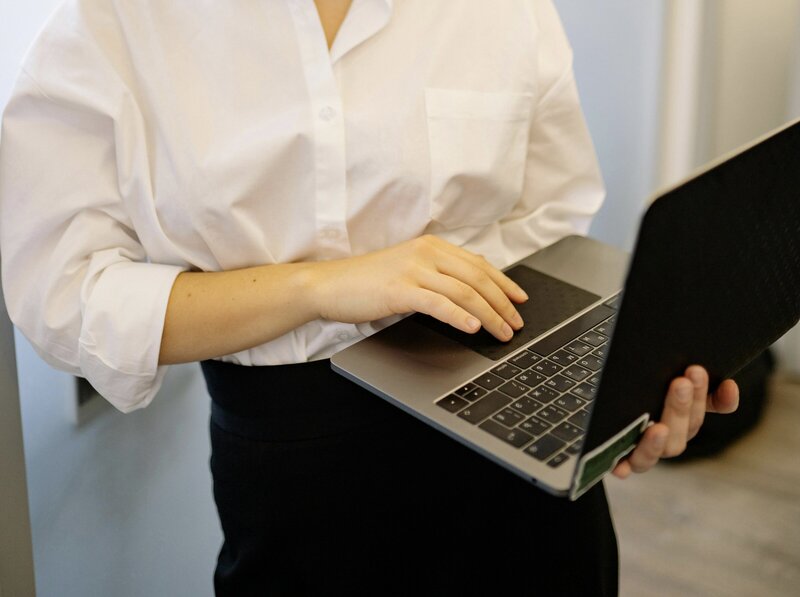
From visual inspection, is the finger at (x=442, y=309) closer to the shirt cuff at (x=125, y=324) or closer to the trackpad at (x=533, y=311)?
the trackpad at (x=533, y=311)

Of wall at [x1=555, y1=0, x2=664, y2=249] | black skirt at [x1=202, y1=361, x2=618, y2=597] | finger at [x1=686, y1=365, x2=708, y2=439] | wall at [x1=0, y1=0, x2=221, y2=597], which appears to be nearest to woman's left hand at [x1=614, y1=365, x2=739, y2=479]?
finger at [x1=686, y1=365, x2=708, y2=439]

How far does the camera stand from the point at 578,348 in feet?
2.53

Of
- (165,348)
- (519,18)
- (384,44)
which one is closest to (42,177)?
(165,348)

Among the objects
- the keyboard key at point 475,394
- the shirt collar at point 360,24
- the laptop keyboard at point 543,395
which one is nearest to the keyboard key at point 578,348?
the laptop keyboard at point 543,395

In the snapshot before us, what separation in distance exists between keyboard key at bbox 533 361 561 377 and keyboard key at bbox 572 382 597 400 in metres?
0.03

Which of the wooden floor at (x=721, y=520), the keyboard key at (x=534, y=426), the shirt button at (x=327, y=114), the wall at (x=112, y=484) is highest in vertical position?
the shirt button at (x=327, y=114)

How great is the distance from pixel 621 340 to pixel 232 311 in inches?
14.2

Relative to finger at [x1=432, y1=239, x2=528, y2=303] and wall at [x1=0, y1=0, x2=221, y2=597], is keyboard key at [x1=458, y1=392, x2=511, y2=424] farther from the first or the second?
wall at [x1=0, y1=0, x2=221, y2=597]

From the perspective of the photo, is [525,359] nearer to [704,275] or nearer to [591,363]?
[591,363]

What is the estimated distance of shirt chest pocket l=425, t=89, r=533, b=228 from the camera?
0.84 metres

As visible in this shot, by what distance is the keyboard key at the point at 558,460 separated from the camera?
2.03 feet

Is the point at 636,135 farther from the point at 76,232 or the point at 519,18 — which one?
the point at 76,232

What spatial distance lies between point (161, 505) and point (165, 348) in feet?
1.57

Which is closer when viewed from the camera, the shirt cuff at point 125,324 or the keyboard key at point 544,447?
the keyboard key at point 544,447
